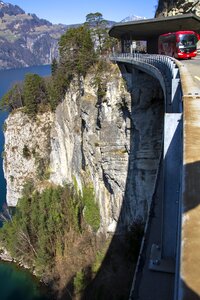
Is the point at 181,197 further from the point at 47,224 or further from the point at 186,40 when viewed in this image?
the point at 47,224

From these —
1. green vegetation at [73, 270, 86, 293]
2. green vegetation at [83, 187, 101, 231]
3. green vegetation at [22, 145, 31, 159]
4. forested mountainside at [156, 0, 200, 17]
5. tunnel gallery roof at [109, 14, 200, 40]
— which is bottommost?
green vegetation at [73, 270, 86, 293]

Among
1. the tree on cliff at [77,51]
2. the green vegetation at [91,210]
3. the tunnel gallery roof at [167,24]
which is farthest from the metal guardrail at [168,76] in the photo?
the green vegetation at [91,210]

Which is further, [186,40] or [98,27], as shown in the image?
[98,27]

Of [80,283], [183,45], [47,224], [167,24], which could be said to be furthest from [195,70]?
[47,224]

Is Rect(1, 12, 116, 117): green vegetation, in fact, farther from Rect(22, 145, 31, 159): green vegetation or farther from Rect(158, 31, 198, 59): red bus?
Rect(158, 31, 198, 59): red bus


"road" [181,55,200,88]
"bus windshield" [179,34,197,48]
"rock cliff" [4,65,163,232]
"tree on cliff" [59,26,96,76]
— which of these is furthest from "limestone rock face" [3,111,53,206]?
"road" [181,55,200,88]

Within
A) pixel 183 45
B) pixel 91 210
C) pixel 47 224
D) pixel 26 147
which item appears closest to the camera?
pixel 183 45

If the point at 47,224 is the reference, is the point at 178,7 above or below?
above
